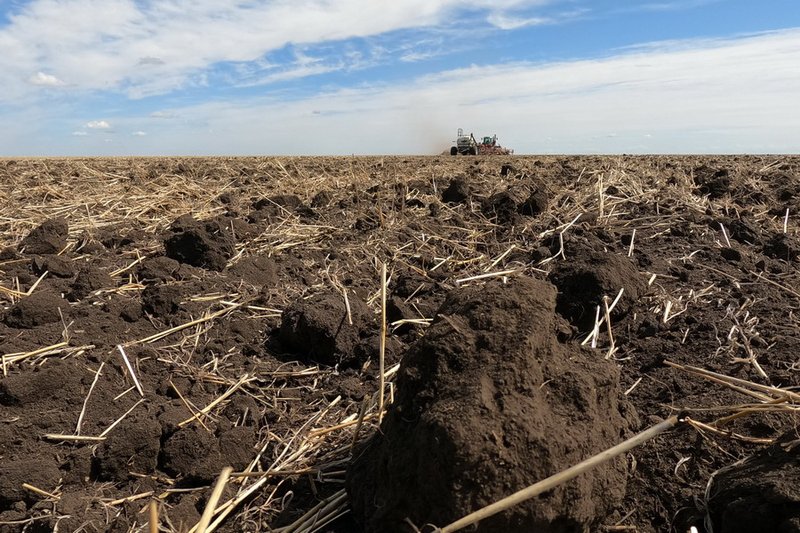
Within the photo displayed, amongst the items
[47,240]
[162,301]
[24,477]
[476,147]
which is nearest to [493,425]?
[24,477]

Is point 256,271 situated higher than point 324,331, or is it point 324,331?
point 256,271

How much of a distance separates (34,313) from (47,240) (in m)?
2.01

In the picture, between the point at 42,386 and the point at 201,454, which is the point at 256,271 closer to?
the point at 42,386

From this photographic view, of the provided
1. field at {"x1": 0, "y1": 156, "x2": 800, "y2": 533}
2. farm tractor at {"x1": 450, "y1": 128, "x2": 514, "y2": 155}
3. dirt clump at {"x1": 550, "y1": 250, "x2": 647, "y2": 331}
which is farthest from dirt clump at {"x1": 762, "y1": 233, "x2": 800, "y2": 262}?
farm tractor at {"x1": 450, "y1": 128, "x2": 514, "y2": 155}

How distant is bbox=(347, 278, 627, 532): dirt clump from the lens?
80.0 inches

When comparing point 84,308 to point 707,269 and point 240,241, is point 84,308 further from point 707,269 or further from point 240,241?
point 707,269

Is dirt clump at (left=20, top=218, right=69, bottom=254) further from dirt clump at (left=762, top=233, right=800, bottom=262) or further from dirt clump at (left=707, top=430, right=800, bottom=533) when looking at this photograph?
dirt clump at (left=762, top=233, right=800, bottom=262)

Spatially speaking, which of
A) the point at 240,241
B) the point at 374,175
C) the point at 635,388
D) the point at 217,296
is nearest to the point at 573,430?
the point at 635,388

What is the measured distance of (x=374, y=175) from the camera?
11.6 meters

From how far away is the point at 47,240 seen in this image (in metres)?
5.72

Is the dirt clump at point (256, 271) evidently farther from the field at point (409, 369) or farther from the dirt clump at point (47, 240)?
the dirt clump at point (47, 240)

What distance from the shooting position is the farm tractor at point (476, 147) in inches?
1446

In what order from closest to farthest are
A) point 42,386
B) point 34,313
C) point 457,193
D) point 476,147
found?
1. point 42,386
2. point 34,313
3. point 457,193
4. point 476,147

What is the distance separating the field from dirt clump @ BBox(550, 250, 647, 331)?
0.01 metres
